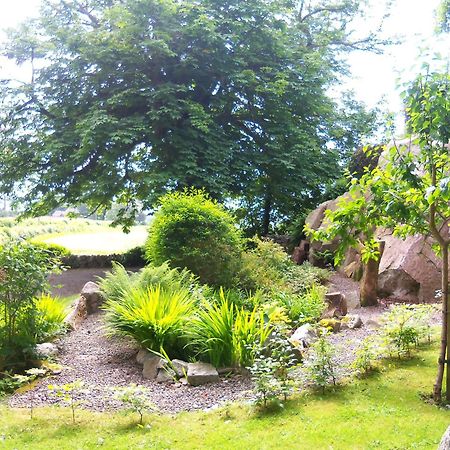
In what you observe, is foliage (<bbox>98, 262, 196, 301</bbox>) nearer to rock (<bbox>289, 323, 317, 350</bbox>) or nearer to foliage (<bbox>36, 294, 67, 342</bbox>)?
foliage (<bbox>36, 294, 67, 342</bbox>)

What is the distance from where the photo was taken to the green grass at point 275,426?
12.0 ft

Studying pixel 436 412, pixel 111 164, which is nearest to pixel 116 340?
pixel 436 412

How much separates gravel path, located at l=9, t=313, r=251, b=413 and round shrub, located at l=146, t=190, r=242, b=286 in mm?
1999

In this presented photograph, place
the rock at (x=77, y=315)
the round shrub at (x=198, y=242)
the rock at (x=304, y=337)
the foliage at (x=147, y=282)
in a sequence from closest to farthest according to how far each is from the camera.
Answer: the rock at (x=304, y=337) < the foliage at (x=147, y=282) < the rock at (x=77, y=315) < the round shrub at (x=198, y=242)

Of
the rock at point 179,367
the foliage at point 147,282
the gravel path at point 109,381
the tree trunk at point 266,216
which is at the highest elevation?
the tree trunk at point 266,216

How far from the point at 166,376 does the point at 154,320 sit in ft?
2.58

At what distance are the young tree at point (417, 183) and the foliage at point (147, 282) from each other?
10.7 ft

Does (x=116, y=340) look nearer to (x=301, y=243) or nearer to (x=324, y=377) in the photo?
(x=324, y=377)

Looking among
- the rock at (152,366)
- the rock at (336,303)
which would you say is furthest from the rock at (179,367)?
the rock at (336,303)

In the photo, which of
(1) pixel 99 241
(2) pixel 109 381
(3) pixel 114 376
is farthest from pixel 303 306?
(1) pixel 99 241

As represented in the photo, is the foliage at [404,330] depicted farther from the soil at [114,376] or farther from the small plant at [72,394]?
the small plant at [72,394]

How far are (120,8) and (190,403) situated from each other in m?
11.9

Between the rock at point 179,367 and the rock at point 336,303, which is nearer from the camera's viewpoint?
the rock at point 179,367

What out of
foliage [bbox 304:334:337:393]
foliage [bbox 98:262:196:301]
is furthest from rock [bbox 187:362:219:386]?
foliage [bbox 98:262:196:301]
